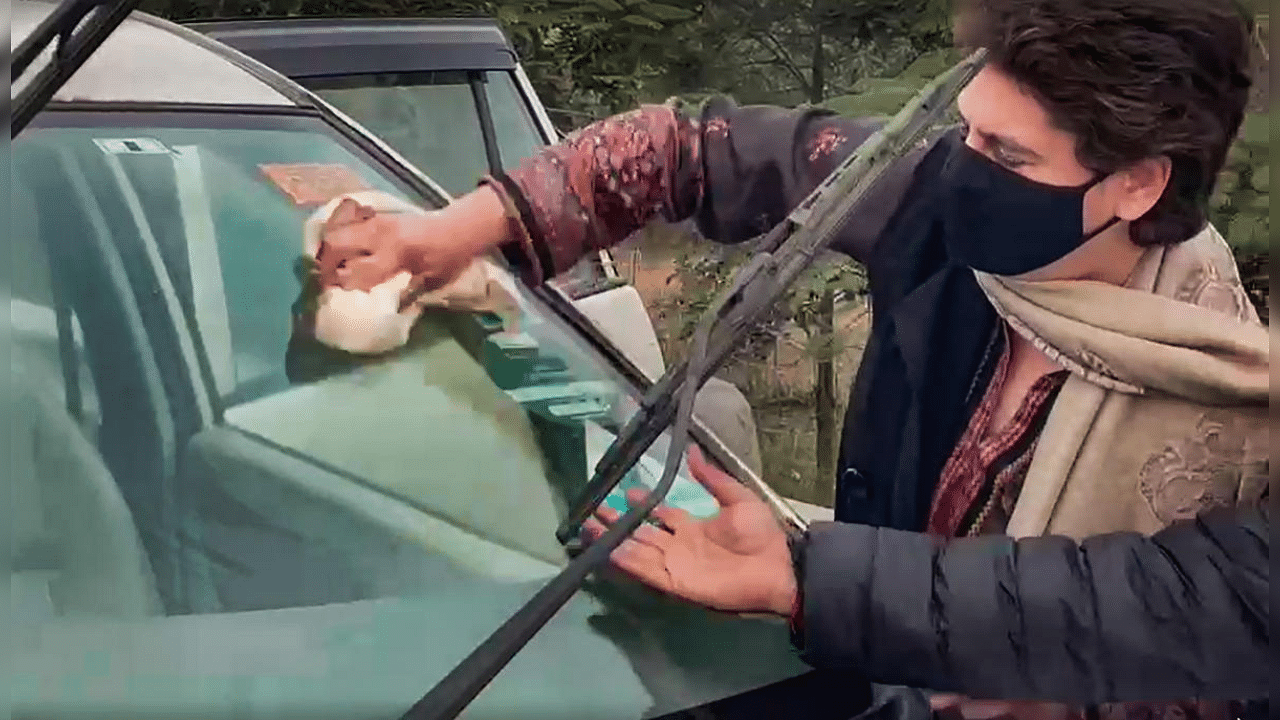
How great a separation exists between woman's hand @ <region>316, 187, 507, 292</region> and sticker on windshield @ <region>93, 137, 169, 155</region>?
8.6 inches

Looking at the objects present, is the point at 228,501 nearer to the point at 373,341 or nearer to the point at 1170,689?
the point at 373,341

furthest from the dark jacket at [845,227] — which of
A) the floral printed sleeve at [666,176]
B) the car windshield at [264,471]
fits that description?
the car windshield at [264,471]

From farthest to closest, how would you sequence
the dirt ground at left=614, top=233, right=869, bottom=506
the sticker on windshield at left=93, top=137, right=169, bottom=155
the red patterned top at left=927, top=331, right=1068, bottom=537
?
1. the sticker on windshield at left=93, top=137, right=169, bottom=155
2. the dirt ground at left=614, top=233, right=869, bottom=506
3. the red patterned top at left=927, top=331, right=1068, bottom=537

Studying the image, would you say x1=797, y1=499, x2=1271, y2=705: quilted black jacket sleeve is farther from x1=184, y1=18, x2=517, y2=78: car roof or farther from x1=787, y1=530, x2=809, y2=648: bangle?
x1=184, y1=18, x2=517, y2=78: car roof

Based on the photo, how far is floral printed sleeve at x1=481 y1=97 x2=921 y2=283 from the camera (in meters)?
1.14

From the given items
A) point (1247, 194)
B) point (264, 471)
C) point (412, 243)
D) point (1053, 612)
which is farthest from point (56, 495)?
point (1247, 194)

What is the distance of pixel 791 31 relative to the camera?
1.15 meters

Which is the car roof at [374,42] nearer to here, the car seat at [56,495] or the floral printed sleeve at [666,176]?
the floral printed sleeve at [666,176]

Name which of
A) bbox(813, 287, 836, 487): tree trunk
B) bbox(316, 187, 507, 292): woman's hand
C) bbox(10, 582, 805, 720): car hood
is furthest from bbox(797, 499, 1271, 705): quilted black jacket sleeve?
bbox(316, 187, 507, 292): woman's hand

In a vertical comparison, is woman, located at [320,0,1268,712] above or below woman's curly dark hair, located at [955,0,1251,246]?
below

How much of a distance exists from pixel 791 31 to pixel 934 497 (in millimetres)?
358

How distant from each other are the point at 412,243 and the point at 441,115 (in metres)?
0.26

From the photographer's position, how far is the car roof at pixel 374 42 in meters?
1.22

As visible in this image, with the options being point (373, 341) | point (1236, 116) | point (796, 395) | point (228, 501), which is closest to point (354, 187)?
point (373, 341)
